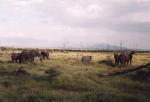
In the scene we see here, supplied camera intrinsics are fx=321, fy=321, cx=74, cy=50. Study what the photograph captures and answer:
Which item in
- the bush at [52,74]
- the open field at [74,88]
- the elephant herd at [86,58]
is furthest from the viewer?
the elephant herd at [86,58]

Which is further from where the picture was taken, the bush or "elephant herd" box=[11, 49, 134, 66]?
"elephant herd" box=[11, 49, 134, 66]

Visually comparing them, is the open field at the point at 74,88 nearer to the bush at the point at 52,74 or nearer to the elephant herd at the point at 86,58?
the bush at the point at 52,74

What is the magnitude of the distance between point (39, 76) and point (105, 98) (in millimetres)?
10292

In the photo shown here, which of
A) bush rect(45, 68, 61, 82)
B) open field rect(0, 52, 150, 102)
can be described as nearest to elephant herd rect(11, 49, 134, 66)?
open field rect(0, 52, 150, 102)

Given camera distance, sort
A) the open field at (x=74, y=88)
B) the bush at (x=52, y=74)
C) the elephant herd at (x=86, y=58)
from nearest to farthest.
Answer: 1. the open field at (x=74, y=88)
2. the bush at (x=52, y=74)
3. the elephant herd at (x=86, y=58)

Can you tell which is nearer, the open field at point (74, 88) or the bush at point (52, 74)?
the open field at point (74, 88)

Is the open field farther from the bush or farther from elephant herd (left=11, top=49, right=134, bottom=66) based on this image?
elephant herd (left=11, top=49, right=134, bottom=66)

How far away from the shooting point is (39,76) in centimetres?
3416

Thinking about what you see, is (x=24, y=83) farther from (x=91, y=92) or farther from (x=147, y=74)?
(x=147, y=74)

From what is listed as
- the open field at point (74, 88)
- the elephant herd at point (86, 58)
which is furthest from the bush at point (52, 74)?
the elephant herd at point (86, 58)

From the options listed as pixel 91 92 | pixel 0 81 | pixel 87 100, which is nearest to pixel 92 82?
pixel 91 92

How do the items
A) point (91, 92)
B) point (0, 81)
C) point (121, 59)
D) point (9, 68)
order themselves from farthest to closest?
point (121, 59), point (9, 68), point (0, 81), point (91, 92)

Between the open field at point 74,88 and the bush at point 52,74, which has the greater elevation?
the bush at point 52,74

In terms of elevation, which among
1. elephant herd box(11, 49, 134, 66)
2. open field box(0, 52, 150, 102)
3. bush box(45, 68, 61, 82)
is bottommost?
open field box(0, 52, 150, 102)
